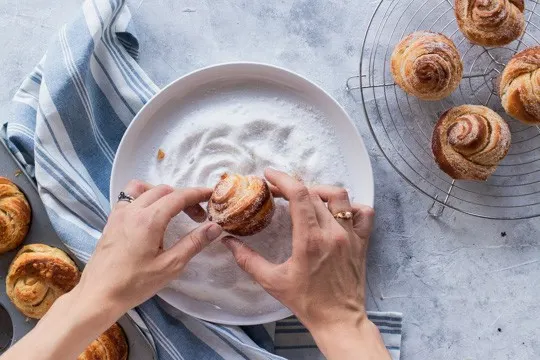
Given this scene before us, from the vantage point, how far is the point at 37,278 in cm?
211

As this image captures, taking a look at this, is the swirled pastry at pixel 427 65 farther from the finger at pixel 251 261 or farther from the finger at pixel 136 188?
the finger at pixel 136 188

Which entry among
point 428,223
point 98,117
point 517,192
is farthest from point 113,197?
point 517,192

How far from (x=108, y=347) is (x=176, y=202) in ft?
1.88

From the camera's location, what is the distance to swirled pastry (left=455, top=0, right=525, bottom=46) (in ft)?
6.83

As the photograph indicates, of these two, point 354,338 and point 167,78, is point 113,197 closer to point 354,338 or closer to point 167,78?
point 167,78

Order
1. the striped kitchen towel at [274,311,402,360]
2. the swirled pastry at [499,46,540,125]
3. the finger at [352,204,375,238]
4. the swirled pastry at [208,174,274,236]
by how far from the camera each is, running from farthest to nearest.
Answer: the striped kitchen towel at [274,311,402,360]
the swirled pastry at [499,46,540,125]
the finger at [352,204,375,238]
the swirled pastry at [208,174,274,236]

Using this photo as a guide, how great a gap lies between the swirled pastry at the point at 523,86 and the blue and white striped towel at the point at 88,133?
0.76 metres

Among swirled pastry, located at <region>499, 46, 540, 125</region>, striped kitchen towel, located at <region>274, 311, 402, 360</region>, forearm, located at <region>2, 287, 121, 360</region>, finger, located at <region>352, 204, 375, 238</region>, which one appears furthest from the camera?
striped kitchen towel, located at <region>274, 311, 402, 360</region>

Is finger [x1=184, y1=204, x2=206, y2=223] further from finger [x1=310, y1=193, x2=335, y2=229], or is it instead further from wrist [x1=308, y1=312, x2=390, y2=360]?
wrist [x1=308, y1=312, x2=390, y2=360]

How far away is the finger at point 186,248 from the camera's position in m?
1.82

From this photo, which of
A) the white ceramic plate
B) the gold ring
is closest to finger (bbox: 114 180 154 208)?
the white ceramic plate

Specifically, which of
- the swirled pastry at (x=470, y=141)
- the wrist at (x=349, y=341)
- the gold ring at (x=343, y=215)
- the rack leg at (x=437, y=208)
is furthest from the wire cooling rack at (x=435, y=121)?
the wrist at (x=349, y=341)

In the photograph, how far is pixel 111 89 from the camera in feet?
7.27

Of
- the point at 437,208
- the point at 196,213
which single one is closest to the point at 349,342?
the point at 196,213
